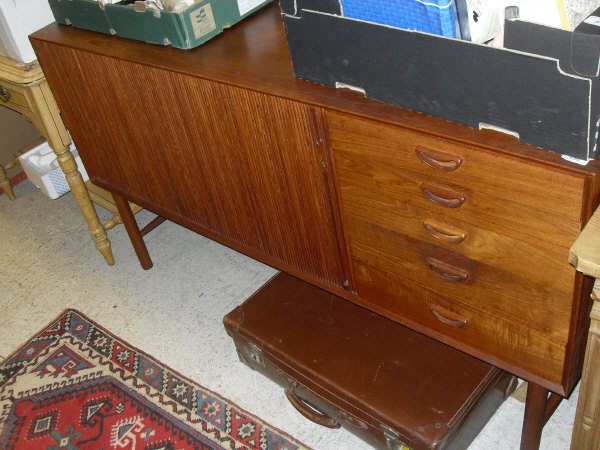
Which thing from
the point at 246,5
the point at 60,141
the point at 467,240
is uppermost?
the point at 246,5

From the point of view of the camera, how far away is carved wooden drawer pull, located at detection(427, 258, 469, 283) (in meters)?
Result: 1.19

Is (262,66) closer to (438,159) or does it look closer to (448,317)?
(438,159)

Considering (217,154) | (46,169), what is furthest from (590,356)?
(46,169)

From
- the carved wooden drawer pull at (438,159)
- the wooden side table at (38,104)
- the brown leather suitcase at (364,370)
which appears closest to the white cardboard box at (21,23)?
the wooden side table at (38,104)

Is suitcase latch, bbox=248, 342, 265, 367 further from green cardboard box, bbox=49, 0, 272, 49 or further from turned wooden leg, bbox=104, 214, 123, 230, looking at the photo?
turned wooden leg, bbox=104, 214, 123, 230

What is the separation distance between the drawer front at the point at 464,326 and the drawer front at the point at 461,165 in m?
0.29

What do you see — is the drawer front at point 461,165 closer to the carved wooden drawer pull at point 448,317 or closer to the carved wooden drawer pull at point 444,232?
the carved wooden drawer pull at point 444,232

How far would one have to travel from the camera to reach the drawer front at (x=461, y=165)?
0.95 m

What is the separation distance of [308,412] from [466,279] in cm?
65

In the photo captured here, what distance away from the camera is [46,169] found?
2439 millimetres

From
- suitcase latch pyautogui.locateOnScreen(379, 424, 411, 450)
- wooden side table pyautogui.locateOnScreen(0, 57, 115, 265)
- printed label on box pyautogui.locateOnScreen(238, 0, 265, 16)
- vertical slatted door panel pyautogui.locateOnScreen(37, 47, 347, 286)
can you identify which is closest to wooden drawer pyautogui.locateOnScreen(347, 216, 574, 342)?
vertical slatted door panel pyautogui.locateOnScreen(37, 47, 347, 286)

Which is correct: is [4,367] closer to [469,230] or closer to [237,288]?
[237,288]

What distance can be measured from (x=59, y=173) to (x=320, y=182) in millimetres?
1498

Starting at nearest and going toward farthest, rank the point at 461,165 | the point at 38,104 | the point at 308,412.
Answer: the point at 461,165
the point at 308,412
the point at 38,104
